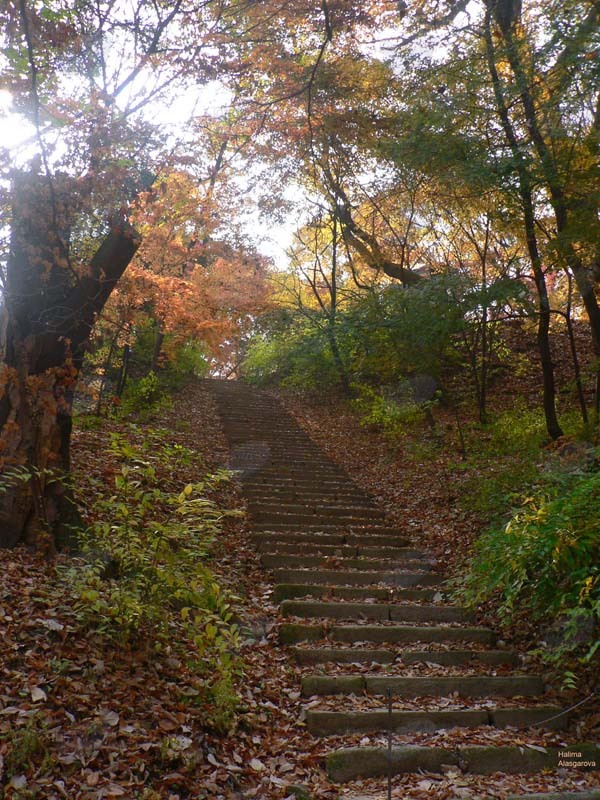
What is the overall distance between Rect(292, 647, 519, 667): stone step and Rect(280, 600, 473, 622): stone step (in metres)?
0.59

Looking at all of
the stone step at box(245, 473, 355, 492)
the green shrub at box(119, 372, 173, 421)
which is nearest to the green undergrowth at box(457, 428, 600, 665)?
Result: the stone step at box(245, 473, 355, 492)

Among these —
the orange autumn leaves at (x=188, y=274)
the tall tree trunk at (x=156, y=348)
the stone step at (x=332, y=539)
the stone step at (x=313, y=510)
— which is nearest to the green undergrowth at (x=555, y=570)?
the stone step at (x=332, y=539)

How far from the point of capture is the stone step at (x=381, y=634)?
5191mm

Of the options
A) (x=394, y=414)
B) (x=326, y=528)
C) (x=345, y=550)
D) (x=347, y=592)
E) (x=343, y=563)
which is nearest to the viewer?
(x=347, y=592)

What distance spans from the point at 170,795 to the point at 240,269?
47.0ft

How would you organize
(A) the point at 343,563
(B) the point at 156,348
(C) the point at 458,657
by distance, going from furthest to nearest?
(B) the point at 156,348 → (A) the point at 343,563 → (C) the point at 458,657

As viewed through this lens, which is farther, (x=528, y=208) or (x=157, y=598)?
(x=528, y=208)

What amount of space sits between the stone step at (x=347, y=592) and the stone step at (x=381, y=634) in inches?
24.1

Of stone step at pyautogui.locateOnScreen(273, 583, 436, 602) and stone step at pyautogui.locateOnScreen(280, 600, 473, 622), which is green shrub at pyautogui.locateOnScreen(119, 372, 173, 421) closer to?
stone step at pyautogui.locateOnScreen(273, 583, 436, 602)

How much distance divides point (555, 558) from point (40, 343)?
4.59 m

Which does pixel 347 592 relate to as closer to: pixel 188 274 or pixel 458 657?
pixel 458 657

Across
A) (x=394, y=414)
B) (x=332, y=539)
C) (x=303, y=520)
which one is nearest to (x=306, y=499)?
(x=303, y=520)

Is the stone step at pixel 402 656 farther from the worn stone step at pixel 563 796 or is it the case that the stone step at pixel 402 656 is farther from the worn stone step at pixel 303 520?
the worn stone step at pixel 303 520

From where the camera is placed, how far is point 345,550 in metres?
7.25
